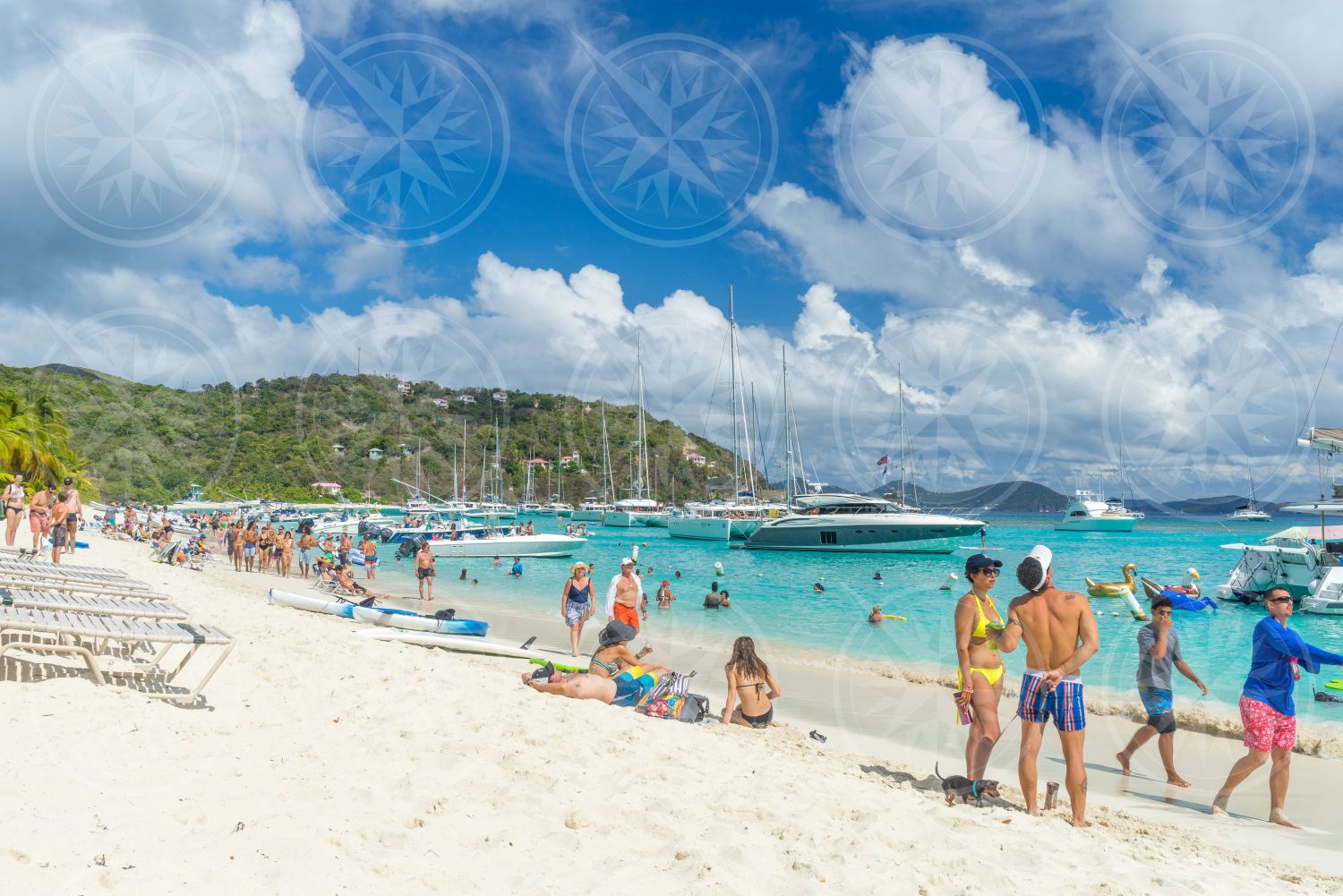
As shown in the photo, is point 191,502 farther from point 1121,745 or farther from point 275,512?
point 1121,745

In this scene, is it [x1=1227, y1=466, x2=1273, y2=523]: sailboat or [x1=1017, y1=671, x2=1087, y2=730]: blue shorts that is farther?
[x1=1227, y1=466, x2=1273, y2=523]: sailboat

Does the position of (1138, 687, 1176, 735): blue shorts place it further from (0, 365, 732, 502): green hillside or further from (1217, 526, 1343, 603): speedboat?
(0, 365, 732, 502): green hillside

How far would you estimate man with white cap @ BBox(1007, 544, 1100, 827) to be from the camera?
15.9 ft

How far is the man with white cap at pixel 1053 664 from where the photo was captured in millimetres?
4859

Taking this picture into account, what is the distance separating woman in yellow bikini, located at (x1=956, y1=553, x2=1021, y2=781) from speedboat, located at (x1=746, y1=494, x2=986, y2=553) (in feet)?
128

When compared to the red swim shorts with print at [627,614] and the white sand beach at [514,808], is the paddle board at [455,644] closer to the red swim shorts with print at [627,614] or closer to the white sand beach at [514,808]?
the red swim shorts with print at [627,614]

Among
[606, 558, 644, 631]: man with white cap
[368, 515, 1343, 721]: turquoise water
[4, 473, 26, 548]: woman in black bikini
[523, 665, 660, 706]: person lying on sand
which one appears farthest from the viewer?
[4, 473, 26, 548]: woman in black bikini

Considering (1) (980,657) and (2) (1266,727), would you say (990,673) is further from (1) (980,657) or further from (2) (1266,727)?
(2) (1266,727)

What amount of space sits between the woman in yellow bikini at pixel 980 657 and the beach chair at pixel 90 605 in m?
6.15

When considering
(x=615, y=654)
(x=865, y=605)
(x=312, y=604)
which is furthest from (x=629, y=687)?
(x=865, y=605)

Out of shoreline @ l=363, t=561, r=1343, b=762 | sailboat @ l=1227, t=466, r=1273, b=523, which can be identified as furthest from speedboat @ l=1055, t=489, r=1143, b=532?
shoreline @ l=363, t=561, r=1343, b=762

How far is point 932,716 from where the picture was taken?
961 centimetres

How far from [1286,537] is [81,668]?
31.7 m

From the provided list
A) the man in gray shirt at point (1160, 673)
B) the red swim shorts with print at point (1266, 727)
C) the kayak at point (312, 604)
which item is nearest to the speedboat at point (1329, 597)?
the man in gray shirt at point (1160, 673)
